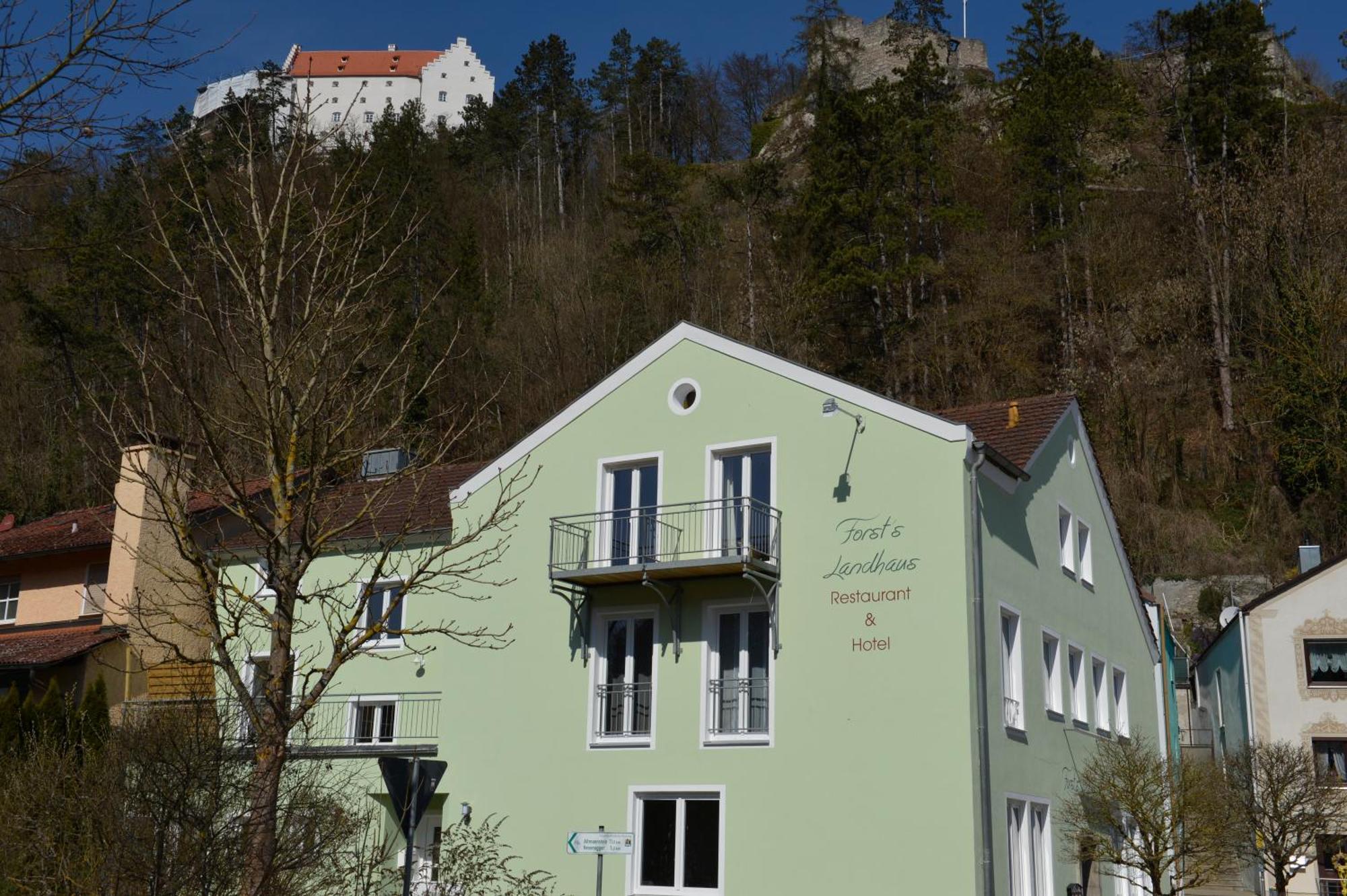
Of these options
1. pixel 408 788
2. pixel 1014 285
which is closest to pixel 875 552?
pixel 408 788

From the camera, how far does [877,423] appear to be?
66.2ft

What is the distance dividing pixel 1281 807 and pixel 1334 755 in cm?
774

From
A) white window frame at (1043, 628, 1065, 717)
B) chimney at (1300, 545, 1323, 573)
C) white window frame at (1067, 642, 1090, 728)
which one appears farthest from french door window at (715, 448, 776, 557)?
chimney at (1300, 545, 1323, 573)

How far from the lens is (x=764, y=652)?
66.8 ft

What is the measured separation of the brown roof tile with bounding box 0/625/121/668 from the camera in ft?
89.0

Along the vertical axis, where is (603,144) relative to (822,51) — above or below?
below

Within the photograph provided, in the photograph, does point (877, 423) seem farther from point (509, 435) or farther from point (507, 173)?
point (507, 173)

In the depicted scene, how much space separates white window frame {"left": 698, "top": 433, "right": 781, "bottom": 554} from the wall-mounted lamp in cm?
114

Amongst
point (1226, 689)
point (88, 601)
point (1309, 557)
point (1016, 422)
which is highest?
point (1309, 557)

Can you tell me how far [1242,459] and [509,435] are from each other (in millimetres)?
23781

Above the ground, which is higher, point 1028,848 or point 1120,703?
point 1120,703

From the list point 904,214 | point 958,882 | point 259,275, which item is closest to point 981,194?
point 904,214

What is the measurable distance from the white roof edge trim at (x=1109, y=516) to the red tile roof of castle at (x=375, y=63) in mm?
100664

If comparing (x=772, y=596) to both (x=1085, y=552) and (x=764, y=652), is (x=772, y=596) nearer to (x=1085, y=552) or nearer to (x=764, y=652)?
(x=764, y=652)
